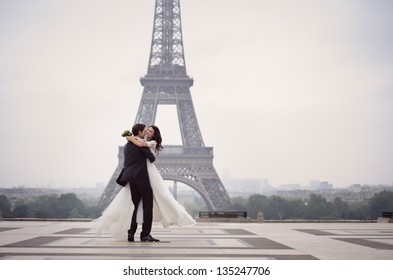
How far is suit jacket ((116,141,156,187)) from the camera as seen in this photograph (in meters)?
10.4

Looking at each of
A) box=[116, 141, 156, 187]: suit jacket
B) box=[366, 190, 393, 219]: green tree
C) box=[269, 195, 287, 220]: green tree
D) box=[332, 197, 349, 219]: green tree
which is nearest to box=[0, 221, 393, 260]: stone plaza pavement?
box=[116, 141, 156, 187]: suit jacket

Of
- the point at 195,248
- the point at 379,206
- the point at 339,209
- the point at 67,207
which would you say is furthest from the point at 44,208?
the point at 195,248

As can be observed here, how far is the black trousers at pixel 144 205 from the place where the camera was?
34.1 ft

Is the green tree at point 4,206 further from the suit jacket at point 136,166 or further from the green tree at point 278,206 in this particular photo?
the suit jacket at point 136,166

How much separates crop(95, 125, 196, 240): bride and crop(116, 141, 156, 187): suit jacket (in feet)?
0.48

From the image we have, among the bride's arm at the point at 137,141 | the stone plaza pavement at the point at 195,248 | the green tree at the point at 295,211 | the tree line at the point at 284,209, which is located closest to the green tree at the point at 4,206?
the tree line at the point at 284,209

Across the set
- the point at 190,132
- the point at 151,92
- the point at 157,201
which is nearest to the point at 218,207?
the point at 190,132

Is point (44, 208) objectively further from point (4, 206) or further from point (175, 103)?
point (175, 103)

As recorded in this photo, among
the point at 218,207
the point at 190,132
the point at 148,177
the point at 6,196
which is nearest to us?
the point at 148,177

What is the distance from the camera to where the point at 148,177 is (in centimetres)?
1056

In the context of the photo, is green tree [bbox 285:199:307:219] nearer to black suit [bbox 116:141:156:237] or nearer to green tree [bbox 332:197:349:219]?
green tree [bbox 332:197:349:219]

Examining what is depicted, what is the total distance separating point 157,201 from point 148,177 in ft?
1.64
